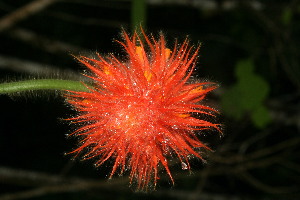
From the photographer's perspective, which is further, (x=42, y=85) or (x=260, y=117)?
(x=260, y=117)

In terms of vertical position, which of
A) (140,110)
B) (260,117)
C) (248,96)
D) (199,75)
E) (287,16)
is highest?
(287,16)

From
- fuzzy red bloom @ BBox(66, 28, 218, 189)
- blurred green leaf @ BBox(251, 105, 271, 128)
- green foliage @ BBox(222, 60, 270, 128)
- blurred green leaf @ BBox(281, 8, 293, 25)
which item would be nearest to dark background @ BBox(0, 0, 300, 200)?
blurred green leaf @ BBox(281, 8, 293, 25)

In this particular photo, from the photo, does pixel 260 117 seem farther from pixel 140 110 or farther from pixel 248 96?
pixel 140 110

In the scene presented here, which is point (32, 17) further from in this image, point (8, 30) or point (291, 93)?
point (291, 93)

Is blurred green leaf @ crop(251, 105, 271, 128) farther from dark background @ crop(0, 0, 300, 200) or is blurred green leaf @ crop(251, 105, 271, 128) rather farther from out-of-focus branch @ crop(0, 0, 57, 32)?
out-of-focus branch @ crop(0, 0, 57, 32)

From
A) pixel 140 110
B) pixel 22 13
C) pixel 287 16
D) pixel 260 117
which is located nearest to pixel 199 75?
pixel 260 117

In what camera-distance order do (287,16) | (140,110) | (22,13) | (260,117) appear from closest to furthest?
(140,110)
(260,117)
(22,13)
(287,16)

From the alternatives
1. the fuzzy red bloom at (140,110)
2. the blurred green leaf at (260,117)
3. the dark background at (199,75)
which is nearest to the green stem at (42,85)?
the fuzzy red bloom at (140,110)

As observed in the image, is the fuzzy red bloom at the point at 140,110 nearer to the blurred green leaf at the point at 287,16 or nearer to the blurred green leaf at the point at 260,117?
the blurred green leaf at the point at 260,117
